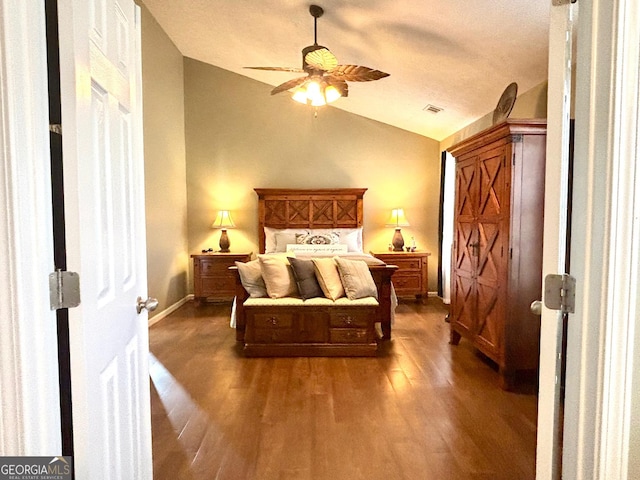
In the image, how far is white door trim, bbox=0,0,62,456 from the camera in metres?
0.79

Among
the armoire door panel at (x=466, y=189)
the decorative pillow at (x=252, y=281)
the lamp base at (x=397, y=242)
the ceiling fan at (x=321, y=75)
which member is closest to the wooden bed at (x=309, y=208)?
the lamp base at (x=397, y=242)

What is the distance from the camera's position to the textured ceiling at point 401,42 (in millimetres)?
2924

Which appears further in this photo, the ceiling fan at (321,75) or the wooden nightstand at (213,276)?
the wooden nightstand at (213,276)

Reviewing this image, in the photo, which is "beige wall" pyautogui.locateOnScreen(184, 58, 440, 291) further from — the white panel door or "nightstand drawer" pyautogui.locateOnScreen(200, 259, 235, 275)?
the white panel door

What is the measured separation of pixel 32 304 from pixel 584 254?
4.16 ft

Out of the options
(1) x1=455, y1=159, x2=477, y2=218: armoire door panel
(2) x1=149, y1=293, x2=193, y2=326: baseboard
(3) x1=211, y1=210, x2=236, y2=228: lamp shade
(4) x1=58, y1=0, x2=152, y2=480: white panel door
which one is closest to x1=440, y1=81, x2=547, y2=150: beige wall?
(1) x1=455, y1=159, x2=477, y2=218: armoire door panel

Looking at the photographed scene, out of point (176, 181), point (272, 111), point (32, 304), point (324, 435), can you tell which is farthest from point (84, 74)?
point (272, 111)

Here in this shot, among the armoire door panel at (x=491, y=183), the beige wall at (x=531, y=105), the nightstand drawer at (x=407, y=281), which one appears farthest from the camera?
the nightstand drawer at (x=407, y=281)

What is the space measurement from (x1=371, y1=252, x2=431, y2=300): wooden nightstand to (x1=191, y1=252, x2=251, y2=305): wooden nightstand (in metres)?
2.18

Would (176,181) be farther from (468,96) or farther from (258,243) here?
(468,96)

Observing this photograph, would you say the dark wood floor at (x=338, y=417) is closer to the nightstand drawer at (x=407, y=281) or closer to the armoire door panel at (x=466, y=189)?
the armoire door panel at (x=466, y=189)

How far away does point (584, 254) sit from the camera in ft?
3.01

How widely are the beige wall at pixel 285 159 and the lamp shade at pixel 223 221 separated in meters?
0.22

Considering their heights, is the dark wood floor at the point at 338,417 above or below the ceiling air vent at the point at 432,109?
below
